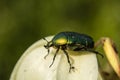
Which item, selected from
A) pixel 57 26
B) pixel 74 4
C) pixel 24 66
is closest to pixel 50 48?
pixel 24 66

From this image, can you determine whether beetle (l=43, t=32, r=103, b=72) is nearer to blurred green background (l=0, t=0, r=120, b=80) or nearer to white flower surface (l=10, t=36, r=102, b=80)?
white flower surface (l=10, t=36, r=102, b=80)

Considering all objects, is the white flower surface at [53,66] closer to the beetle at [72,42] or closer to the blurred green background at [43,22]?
the beetle at [72,42]

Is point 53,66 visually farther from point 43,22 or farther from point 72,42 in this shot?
point 43,22

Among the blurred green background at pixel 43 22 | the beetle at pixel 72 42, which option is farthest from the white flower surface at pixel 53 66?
the blurred green background at pixel 43 22

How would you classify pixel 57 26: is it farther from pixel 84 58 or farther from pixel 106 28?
pixel 84 58

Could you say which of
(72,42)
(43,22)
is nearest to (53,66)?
(72,42)

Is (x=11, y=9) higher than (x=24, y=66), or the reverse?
(x=11, y=9)

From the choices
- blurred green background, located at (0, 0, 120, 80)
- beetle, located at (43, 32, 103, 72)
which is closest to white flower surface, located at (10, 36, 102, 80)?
beetle, located at (43, 32, 103, 72)
